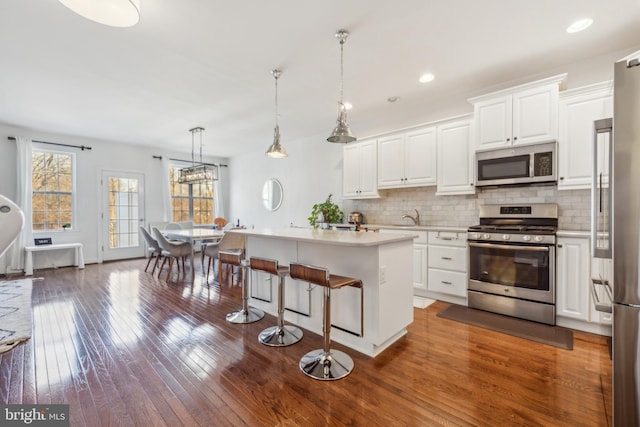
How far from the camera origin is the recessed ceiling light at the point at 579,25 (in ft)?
7.66

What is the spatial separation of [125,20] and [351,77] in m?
2.26

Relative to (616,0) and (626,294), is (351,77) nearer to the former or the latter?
(616,0)

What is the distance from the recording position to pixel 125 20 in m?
1.74

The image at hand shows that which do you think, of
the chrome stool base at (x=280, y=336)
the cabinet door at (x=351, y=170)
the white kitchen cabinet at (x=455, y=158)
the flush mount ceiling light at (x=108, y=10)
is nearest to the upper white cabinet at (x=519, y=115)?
the white kitchen cabinet at (x=455, y=158)

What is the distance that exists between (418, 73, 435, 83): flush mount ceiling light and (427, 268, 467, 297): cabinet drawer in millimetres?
2288

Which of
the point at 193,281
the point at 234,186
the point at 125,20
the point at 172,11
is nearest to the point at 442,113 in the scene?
the point at 172,11

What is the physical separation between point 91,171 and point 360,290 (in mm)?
6583

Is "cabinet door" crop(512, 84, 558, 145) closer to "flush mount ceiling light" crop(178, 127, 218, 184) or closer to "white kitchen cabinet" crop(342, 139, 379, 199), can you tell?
"white kitchen cabinet" crop(342, 139, 379, 199)

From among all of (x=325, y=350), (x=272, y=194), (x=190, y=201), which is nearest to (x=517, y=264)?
(x=325, y=350)

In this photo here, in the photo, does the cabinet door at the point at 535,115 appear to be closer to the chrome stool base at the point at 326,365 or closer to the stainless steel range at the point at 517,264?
the stainless steel range at the point at 517,264

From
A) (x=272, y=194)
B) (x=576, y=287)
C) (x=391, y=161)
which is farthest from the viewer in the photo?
(x=272, y=194)

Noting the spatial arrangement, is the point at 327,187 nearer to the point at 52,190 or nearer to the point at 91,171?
the point at 91,171

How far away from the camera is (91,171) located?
6.11m

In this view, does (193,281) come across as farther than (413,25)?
Yes
